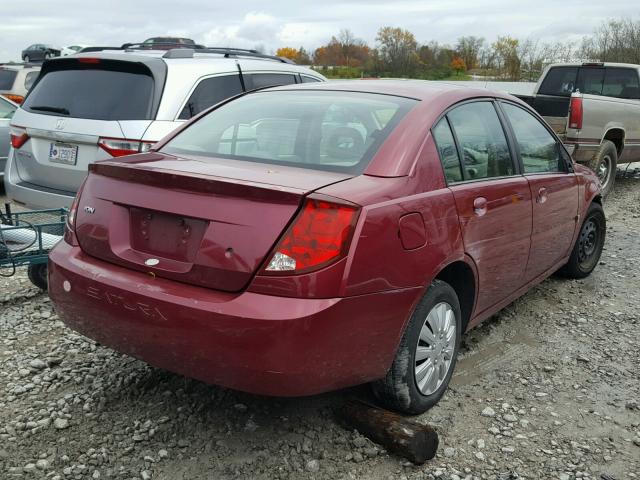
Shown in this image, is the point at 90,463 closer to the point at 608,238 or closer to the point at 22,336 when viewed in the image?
the point at 22,336

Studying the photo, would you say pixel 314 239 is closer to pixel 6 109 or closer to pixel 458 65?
pixel 6 109

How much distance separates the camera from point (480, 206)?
346cm

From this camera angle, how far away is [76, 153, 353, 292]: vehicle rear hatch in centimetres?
259

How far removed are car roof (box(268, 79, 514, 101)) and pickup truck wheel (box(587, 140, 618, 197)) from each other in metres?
5.86

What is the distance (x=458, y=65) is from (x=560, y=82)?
109 ft

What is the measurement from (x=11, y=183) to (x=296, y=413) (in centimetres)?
370

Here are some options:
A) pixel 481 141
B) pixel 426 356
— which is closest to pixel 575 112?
pixel 481 141

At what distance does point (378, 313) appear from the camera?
9.00 ft

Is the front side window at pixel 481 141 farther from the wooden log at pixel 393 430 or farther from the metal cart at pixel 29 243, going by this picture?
the metal cart at pixel 29 243

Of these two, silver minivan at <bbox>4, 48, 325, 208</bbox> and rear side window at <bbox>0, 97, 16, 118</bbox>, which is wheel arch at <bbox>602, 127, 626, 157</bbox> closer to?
silver minivan at <bbox>4, 48, 325, 208</bbox>

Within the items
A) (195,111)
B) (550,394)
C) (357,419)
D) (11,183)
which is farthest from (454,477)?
(11,183)

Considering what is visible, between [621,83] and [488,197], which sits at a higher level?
[621,83]

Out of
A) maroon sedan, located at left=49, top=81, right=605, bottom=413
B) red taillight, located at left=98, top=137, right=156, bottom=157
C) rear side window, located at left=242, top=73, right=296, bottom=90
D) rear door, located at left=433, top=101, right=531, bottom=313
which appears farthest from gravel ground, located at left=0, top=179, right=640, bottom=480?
rear side window, located at left=242, top=73, right=296, bottom=90

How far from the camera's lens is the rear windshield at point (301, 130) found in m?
3.13
